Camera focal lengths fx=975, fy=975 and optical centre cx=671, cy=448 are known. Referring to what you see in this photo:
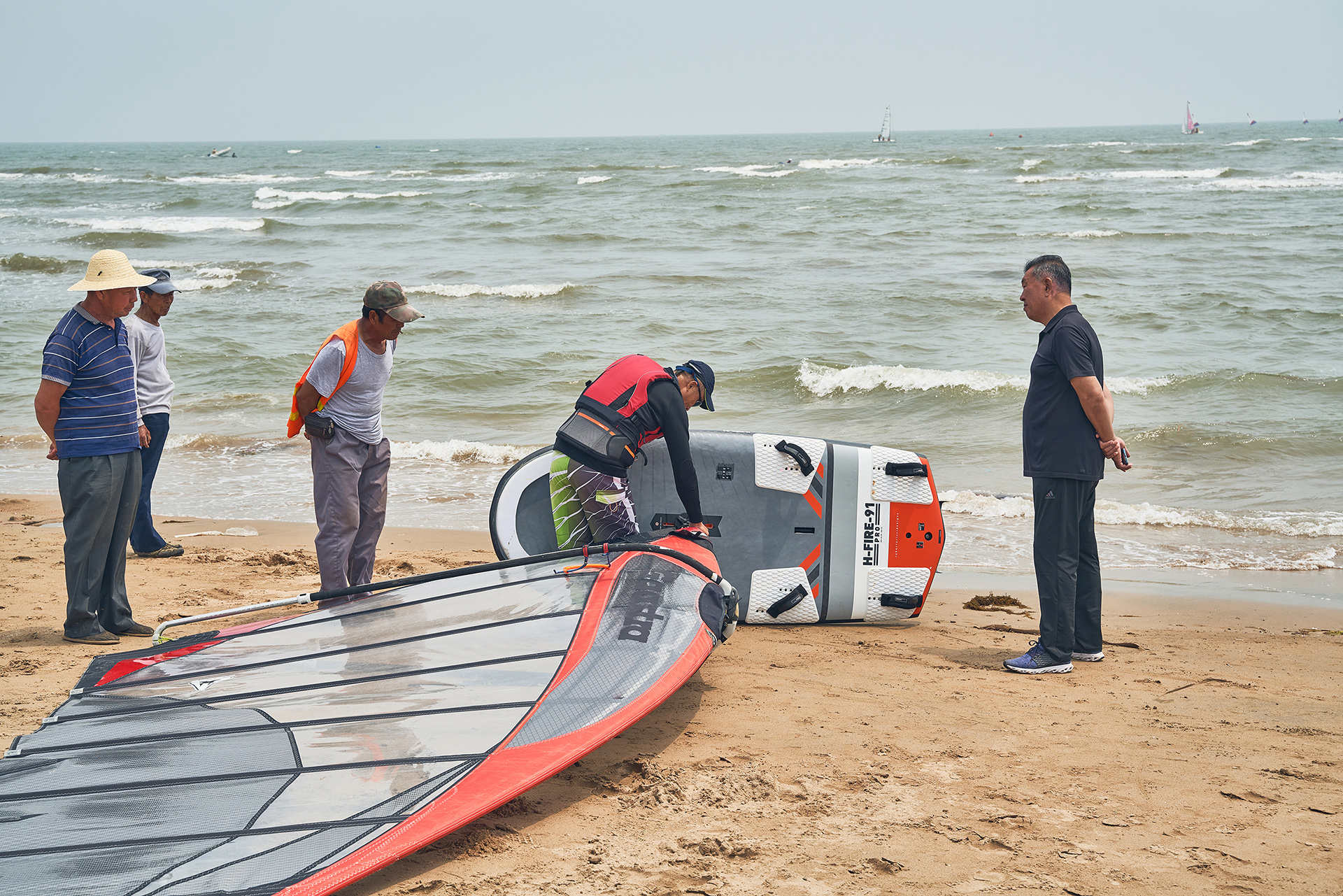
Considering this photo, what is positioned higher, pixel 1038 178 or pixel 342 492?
pixel 1038 178

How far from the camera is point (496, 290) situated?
17.3 meters

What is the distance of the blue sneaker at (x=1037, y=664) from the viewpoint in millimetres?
4117

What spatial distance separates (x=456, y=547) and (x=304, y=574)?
40.6 inches

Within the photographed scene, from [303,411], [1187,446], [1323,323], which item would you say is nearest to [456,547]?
[303,411]

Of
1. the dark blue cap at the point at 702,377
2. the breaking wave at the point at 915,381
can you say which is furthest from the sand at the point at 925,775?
the breaking wave at the point at 915,381

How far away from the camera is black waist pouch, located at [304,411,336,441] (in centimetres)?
402

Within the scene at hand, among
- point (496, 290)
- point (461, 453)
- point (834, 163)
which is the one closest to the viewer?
point (461, 453)

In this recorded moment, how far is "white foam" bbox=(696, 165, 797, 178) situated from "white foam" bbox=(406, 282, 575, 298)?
1085 inches

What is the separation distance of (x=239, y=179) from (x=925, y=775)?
184 ft

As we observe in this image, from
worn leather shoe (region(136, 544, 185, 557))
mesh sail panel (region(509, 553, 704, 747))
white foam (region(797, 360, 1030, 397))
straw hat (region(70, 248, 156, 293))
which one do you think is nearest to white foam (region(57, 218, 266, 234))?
white foam (region(797, 360, 1030, 397))

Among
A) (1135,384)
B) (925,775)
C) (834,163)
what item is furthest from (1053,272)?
(834,163)

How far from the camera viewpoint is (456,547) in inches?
249

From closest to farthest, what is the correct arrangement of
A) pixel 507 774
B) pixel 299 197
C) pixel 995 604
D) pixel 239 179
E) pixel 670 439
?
pixel 507 774 → pixel 670 439 → pixel 995 604 → pixel 299 197 → pixel 239 179

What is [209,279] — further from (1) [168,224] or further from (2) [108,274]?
(2) [108,274]
